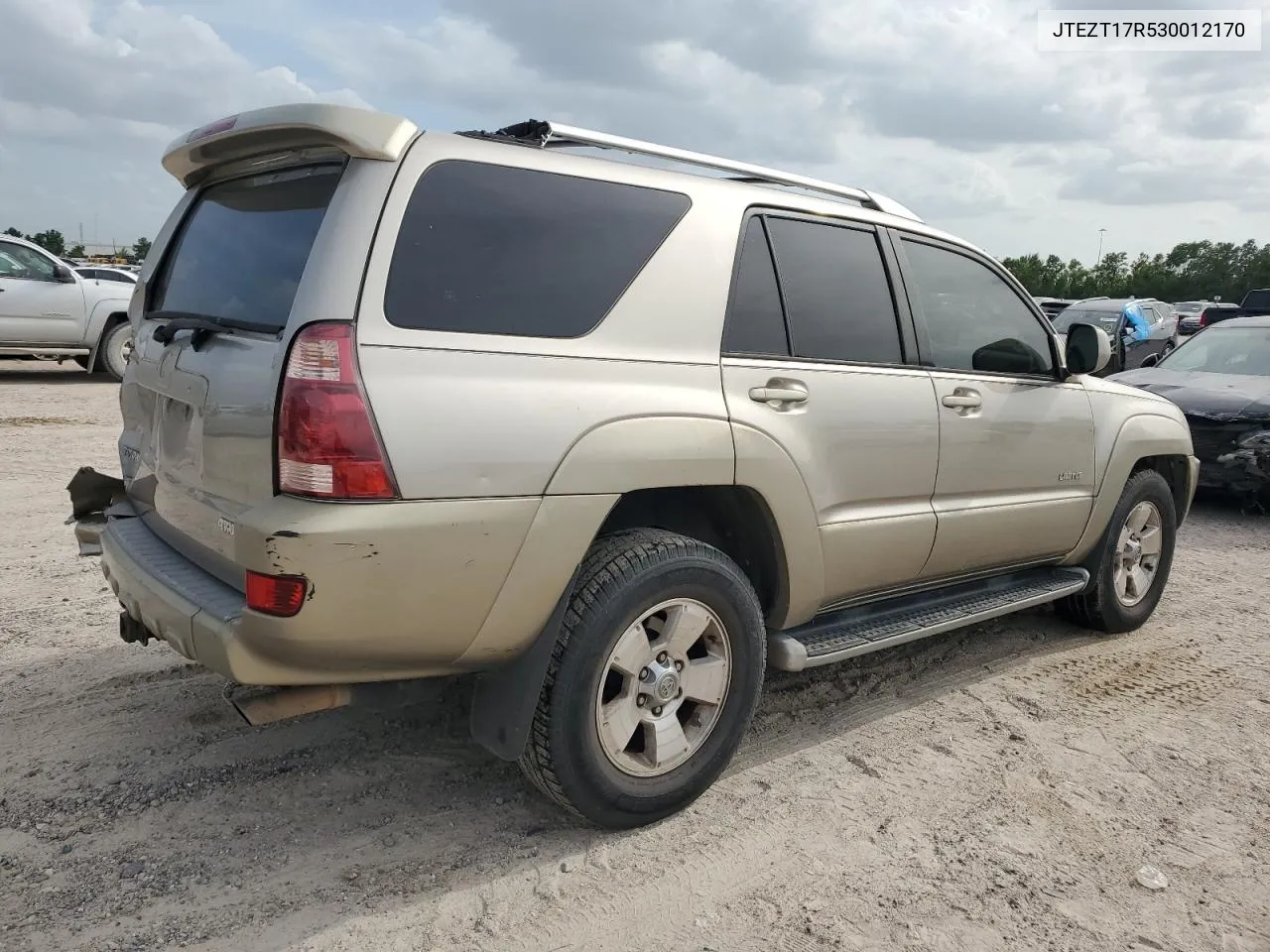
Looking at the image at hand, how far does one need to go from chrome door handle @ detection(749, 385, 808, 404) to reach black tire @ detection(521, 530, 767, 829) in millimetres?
504

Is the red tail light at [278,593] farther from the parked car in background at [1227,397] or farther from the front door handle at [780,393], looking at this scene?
the parked car in background at [1227,397]

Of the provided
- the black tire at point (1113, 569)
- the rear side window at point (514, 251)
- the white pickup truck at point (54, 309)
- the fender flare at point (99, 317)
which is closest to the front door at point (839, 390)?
the rear side window at point (514, 251)

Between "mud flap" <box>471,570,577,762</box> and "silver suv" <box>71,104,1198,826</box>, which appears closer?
"silver suv" <box>71,104,1198,826</box>

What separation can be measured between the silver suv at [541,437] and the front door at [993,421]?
0.03 metres

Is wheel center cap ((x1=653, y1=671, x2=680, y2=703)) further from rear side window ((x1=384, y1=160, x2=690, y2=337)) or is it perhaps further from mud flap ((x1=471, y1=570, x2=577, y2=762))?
rear side window ((x1=384, y1=160, x2=690, y2=337))

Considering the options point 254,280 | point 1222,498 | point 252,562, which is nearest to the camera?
point 252,562

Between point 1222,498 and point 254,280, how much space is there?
8768mm

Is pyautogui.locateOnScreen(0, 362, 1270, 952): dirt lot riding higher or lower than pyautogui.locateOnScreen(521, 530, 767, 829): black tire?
lower

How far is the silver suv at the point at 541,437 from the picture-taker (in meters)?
2.35

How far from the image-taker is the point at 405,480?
233cm

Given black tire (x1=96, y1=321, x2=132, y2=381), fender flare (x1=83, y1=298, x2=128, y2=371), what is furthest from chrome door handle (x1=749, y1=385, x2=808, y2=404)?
fender flare (x1=83, y1=298, x2=128, y2=371)

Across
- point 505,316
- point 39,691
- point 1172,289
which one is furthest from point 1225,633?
point 1172,289

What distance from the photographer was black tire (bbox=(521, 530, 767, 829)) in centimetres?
265

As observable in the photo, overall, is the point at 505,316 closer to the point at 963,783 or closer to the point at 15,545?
the point at 963,783
